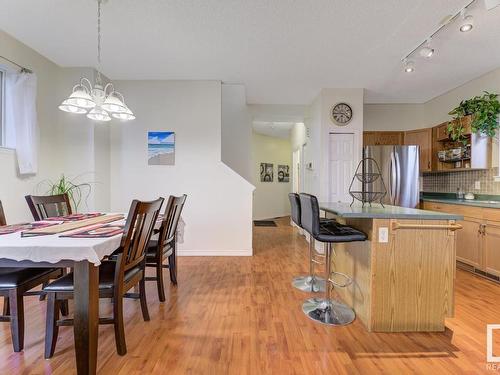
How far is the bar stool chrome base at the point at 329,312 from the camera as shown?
2.16 meters

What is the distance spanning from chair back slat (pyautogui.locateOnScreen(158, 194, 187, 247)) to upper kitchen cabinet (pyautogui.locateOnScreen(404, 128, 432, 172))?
13.4 feet

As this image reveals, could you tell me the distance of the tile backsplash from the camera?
365cm

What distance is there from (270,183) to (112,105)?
6318 millimetres

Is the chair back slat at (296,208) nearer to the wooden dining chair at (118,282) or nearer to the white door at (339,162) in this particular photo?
the wooden dining chair at (118,282)

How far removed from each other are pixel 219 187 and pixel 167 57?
73.9 inches

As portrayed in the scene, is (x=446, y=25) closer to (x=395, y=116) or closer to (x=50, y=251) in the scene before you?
(x=395, y=116)

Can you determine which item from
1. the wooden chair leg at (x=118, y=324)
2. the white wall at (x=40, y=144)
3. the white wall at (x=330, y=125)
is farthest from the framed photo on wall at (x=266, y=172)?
the wooden chair leg at (x=118, y=324)

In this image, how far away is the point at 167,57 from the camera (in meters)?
3.38

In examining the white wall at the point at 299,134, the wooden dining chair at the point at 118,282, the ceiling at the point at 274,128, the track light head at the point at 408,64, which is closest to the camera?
the wooden dining chair at the point at 118,282

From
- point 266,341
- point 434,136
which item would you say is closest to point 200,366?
point 266,341

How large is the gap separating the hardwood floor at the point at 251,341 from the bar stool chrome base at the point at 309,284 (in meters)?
0.12

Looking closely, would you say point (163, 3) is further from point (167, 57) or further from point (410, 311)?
point (410, 311)

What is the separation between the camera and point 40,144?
11.2 ft

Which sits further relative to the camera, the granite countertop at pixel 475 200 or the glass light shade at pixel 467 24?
the granite countertop at pixel 475 200
